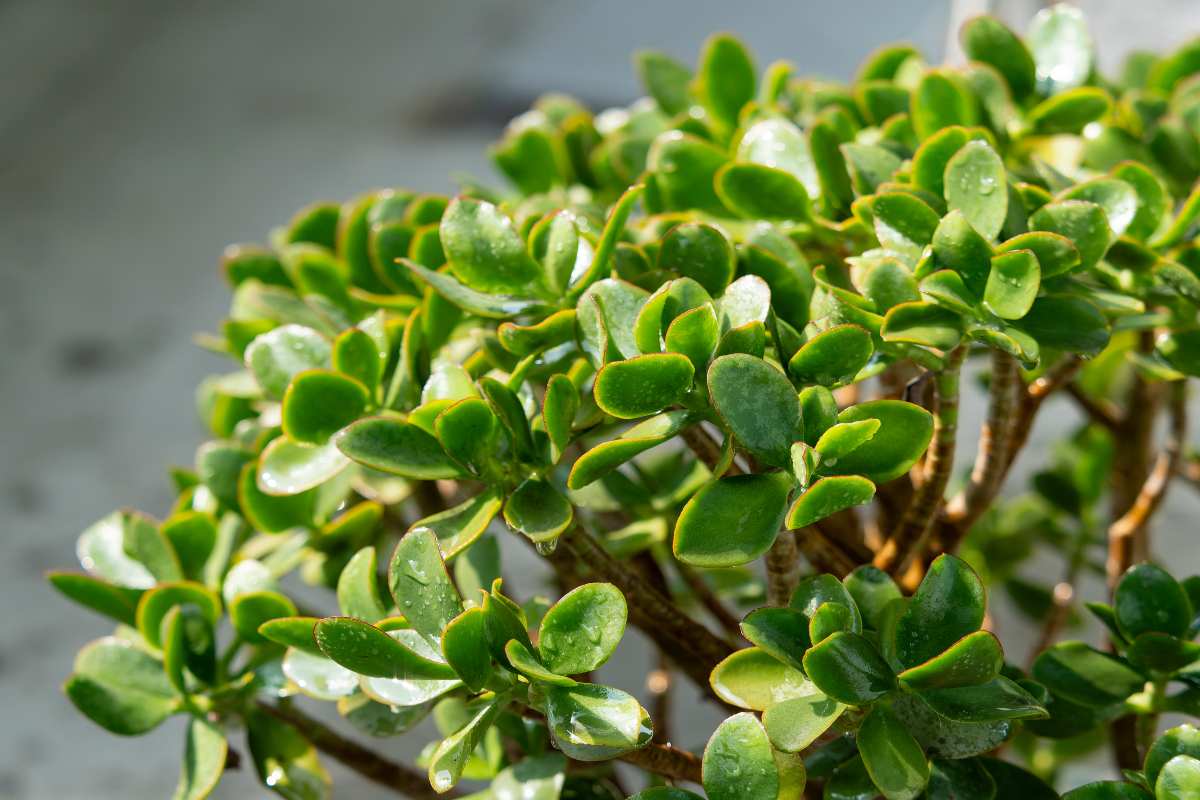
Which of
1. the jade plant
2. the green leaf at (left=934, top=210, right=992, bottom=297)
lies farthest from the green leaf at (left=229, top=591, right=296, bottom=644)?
the green leaf at (left=934, top=210, right=992, bottom=297)

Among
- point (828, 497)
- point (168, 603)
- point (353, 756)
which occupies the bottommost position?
point (353, 756)

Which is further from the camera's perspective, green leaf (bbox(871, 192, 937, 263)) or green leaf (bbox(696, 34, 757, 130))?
green leaf (bbox(696, 34, 757, 130))

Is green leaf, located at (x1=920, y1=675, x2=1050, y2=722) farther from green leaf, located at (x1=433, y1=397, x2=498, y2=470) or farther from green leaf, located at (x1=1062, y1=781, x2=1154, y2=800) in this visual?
green leaf, located at (x1=433, y1=397, x2=498, y2=470)

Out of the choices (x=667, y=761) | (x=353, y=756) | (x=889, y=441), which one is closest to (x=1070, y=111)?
(x=889, y=441)

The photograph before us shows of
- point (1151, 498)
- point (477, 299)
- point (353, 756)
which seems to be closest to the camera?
point (477, 299)

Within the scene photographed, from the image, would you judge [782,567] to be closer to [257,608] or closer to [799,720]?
[799,720]

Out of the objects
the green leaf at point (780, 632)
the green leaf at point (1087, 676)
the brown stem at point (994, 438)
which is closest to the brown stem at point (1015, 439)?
the brown stem at point (994, 438)

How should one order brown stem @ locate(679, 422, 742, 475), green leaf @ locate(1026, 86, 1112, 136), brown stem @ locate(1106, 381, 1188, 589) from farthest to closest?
brown stem @ locate(1106, 381, 1188, 589), green leaf @ locate(1026, 86, 1112, 136), brown stem @ locate(679, 422, 742, 475)

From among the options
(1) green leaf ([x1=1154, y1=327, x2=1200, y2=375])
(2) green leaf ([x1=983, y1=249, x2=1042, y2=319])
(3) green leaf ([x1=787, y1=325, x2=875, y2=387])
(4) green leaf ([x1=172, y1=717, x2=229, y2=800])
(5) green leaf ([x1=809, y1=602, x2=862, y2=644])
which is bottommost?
(4) green leaf ([x1=172, y1=717, x2=229, y2=800])
